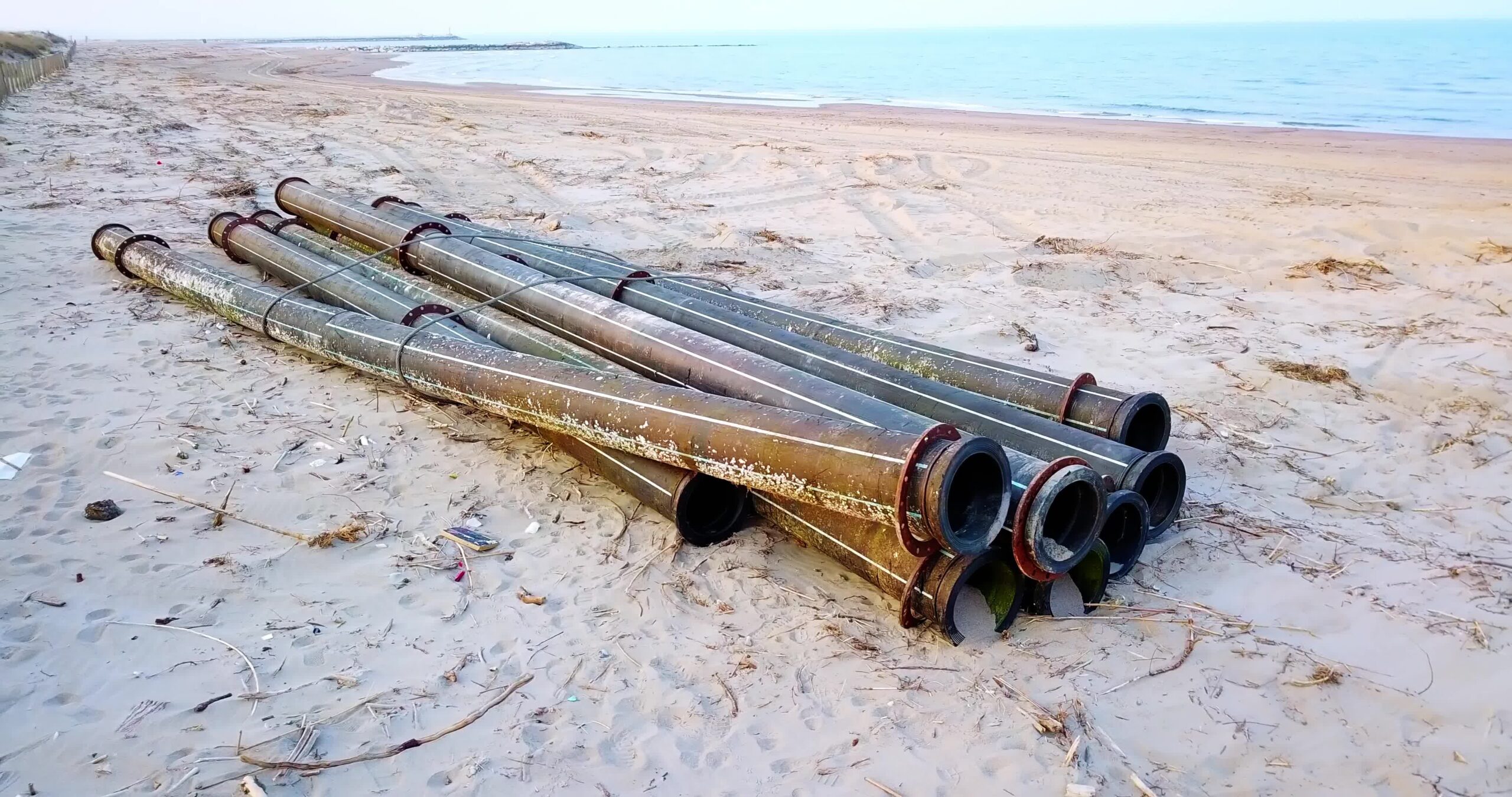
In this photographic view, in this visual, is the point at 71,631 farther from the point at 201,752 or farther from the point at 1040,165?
the point at 1040,165

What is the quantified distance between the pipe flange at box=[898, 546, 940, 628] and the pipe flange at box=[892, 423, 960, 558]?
150 millimetres

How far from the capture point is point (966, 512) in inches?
128

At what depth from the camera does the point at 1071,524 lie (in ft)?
11.1

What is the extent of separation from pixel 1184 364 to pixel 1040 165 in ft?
29.0

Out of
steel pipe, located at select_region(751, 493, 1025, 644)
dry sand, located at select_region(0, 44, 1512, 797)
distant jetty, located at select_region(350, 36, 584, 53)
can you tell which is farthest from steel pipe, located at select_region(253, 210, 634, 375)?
distant jetty, located at select_region(350, 36, 584, 53)

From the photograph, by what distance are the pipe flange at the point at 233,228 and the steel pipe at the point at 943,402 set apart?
369 cm

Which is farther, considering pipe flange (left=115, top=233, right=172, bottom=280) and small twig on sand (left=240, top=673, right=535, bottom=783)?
pipe flange (left=115, top=233, right=172, bottom=280)

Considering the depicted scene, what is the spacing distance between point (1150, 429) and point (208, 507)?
486 centimetres

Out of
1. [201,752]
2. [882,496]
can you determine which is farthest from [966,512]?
[201,752]

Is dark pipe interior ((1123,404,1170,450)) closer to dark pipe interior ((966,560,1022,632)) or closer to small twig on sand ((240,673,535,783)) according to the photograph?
dark pipe interior ((966,560,1022,632))

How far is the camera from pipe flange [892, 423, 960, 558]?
295 cm

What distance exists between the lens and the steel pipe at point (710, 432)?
3008 mm

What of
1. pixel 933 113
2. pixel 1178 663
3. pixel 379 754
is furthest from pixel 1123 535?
pixel 933 113

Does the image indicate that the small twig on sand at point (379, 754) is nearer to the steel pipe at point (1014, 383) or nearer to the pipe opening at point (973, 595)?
the pipe opening at point (973, 595)
